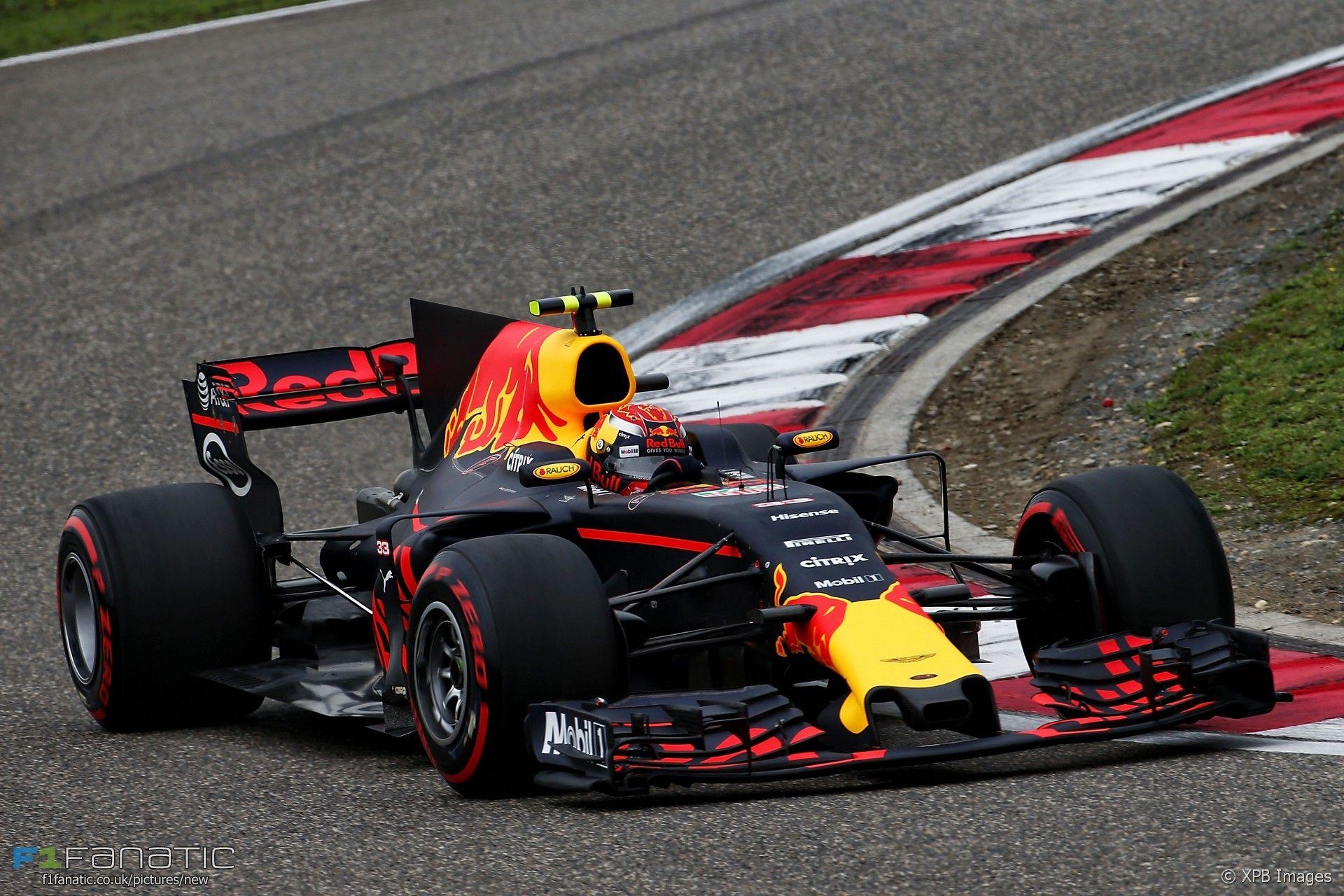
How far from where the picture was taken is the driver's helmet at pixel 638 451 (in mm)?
6781

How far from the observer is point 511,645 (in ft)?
18.6

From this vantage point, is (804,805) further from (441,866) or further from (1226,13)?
(1226,13)

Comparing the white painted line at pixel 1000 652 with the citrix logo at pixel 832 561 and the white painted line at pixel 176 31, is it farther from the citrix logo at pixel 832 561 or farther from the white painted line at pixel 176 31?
the white painted line at pixel 176 31

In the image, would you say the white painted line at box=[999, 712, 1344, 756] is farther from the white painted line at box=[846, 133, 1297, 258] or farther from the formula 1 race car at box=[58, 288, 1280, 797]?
the white painted line at box=[846, 133, 1297, 258]

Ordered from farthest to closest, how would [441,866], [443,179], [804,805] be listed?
[443,179] → [804,805] → [441,866]

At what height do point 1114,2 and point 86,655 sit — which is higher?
point 1114,2

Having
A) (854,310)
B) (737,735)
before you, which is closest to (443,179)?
(854,310)

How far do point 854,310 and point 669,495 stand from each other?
655cm

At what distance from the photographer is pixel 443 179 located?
17266mm

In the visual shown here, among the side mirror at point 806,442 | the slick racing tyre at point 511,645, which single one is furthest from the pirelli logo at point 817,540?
the slick racing tyre at point 511,645

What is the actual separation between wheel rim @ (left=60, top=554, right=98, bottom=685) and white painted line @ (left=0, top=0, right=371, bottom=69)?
16.4 m

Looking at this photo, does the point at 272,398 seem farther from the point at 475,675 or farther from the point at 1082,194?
the point at 1082,194

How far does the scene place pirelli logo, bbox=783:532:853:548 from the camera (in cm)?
610

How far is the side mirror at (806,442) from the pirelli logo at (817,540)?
22.0 inches
